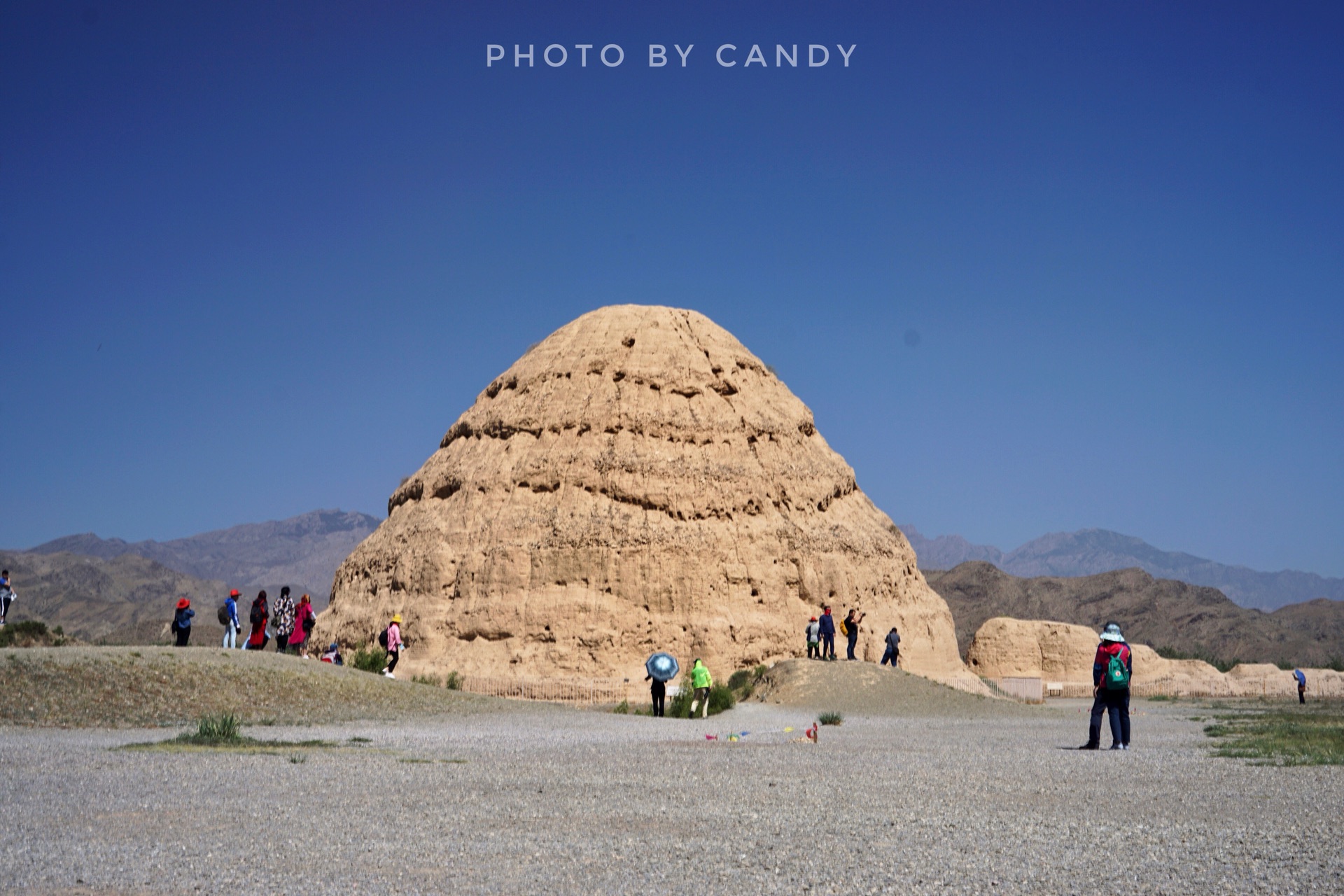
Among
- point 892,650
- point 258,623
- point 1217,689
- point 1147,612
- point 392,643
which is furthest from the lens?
point 1147,612

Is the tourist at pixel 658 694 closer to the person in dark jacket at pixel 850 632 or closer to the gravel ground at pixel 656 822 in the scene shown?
the person in dark jacket at pixel 850 632

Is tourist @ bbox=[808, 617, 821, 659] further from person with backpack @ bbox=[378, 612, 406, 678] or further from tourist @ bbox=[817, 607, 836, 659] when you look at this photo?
person with backpack @ bbox=[378, 612, 406, 678]

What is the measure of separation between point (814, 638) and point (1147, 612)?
53.2 meters

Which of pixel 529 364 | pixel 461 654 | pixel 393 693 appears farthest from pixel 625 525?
pixel 393 693

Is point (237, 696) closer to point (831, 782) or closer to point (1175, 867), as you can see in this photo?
point (831, 782)

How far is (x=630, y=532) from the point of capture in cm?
2461

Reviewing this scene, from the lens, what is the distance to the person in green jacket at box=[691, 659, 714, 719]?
17219mm

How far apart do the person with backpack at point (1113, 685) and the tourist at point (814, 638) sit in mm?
10712

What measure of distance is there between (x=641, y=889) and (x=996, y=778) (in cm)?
476

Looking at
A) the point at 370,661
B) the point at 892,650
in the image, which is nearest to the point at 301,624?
the point at 370,661

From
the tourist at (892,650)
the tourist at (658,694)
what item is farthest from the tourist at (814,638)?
the tourist at (658,694)

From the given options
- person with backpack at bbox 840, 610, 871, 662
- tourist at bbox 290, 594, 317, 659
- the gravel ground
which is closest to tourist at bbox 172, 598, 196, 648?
tourist at bbox 290, 594, 317, 659

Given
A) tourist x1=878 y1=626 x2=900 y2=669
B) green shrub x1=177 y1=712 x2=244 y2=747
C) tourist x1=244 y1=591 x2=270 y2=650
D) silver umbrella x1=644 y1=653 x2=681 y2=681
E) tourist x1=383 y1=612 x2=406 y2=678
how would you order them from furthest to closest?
tourist x1=878 y1=626 x2=900 y2=669, tourist x1=383 y1=612 x2=406 y2=678, tourist x1=244 y1=591 x2=270 y2=650, silver umbrella x1=644 y1=653 x2=681 y2=681, green shrub x1=177 y1=712 x2=244 y2=747

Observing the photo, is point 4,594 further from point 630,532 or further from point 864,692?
point 864,692
